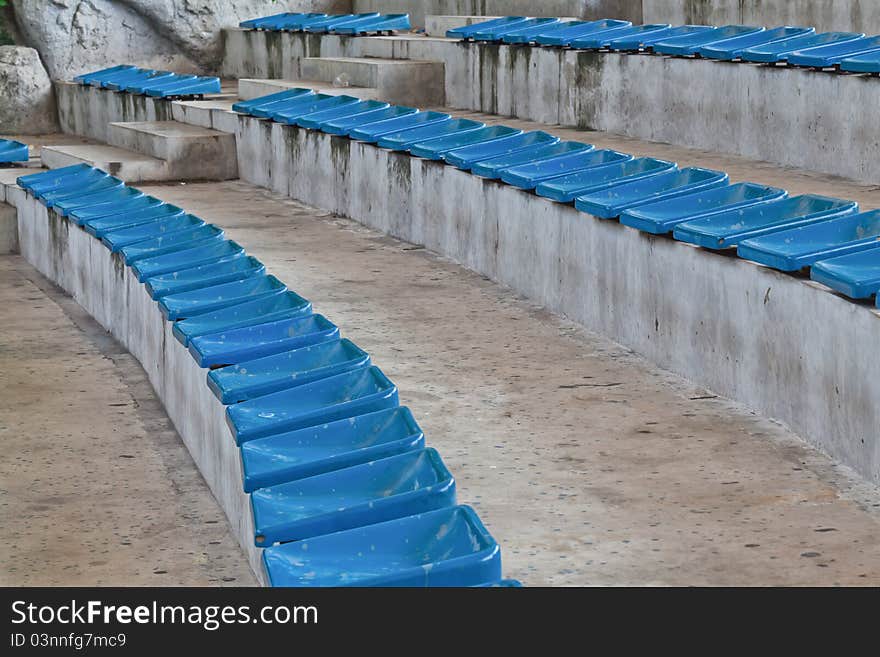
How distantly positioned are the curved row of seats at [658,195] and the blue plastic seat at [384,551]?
55.2 inches

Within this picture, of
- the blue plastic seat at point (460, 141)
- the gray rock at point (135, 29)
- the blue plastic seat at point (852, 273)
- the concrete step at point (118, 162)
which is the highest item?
the gray rock at point (135, 29)

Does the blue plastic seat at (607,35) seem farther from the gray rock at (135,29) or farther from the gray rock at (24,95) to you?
the gray rock at (24,95)

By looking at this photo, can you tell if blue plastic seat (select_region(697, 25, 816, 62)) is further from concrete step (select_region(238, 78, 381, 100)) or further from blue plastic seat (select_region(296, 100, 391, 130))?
concrete step (select_region(238, 78, 381, 100))

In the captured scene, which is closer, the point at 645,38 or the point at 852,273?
the point at 852,273

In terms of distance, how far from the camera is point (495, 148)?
232 inches

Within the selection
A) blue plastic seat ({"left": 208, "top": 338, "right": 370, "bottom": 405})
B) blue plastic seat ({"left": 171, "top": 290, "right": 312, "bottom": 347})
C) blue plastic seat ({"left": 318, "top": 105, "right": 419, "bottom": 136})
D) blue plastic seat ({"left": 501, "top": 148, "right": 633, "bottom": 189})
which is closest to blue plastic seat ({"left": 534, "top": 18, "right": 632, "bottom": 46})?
blue plastic seat ({"left": 318, "top": 105, "right": 419, "bottom": 136})

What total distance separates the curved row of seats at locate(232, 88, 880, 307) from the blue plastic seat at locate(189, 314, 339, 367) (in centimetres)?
111

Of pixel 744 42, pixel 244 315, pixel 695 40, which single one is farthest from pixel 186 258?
pixel 695 40

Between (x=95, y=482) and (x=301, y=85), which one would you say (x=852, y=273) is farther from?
(x=301, y=85)

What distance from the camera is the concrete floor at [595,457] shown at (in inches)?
112

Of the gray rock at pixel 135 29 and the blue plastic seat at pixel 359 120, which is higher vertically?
the gray rock at pixel 135 29

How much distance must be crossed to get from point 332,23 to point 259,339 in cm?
694

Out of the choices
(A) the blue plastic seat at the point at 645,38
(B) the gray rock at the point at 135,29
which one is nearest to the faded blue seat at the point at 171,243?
(A) the blue plastic seat at the point at 645,38

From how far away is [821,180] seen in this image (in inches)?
223
